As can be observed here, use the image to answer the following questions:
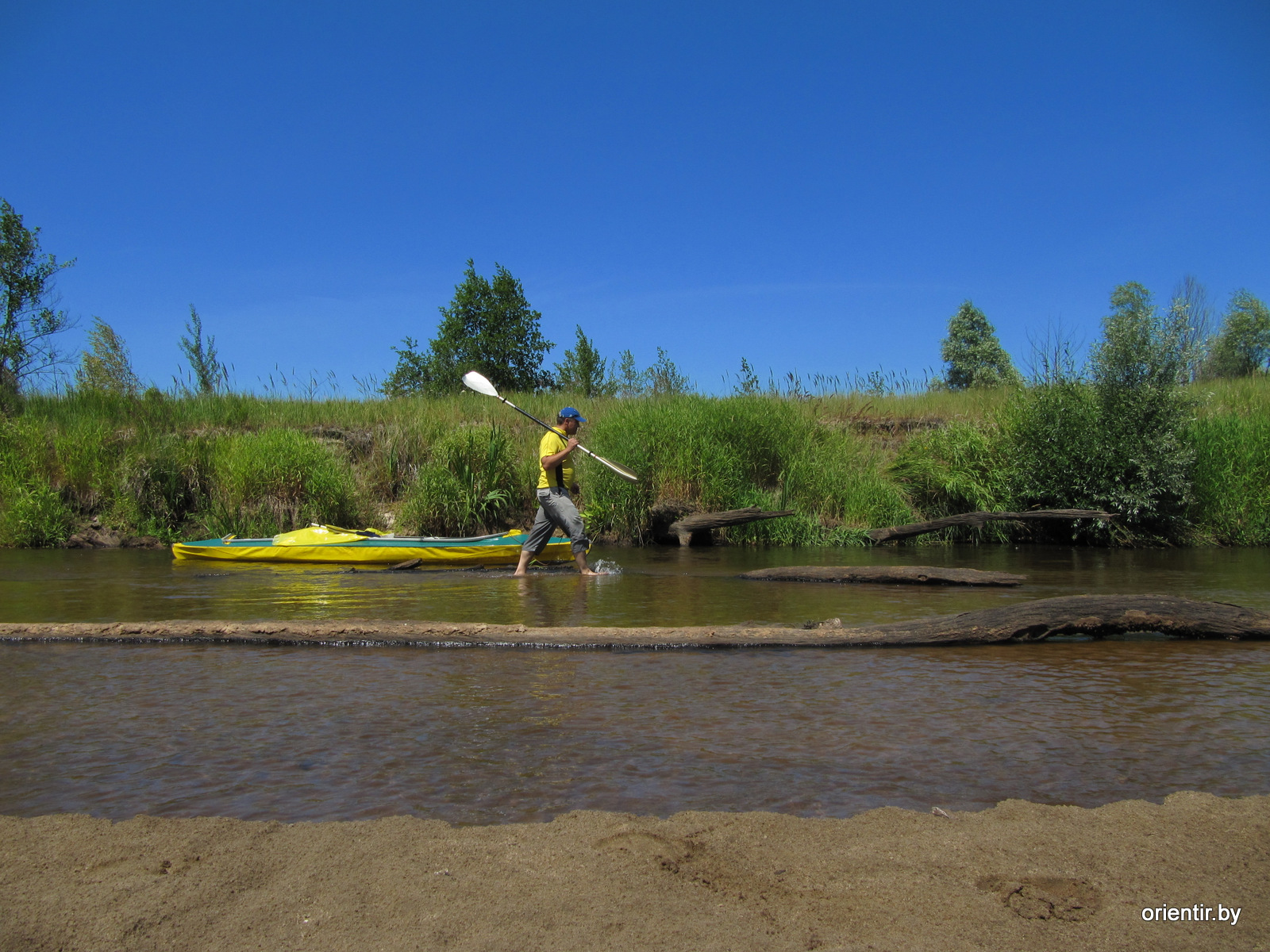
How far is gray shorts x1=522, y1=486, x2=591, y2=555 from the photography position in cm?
1065

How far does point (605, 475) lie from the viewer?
1548 centimetres

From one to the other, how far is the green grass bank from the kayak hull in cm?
327

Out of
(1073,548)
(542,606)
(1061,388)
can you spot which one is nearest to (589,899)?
(542,606)

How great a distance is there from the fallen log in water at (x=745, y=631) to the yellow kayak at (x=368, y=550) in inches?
231

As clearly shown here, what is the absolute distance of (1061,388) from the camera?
15984 mm

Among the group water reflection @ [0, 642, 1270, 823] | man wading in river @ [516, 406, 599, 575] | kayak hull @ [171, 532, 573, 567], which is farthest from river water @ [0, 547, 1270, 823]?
kayak hull @ [171, 532, 573, 567]

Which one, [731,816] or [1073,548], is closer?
[731,816]

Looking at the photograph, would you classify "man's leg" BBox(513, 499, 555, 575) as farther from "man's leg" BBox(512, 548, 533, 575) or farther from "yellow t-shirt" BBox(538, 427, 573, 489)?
"yellow t-shirt" BBox(538, 427, 573, 489)

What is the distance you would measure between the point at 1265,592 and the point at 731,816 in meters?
8.25

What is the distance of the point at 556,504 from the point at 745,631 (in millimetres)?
5530

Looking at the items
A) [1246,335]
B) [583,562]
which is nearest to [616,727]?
A: [583,562]

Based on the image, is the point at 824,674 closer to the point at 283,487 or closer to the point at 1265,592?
the point at 1265,592

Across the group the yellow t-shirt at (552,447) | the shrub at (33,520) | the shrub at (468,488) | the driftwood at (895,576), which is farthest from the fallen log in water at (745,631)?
the shrub at (33,520)

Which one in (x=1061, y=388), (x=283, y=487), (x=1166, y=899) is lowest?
(x=1166, y=899)
